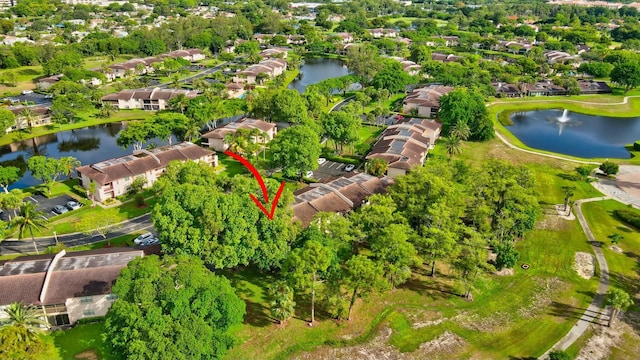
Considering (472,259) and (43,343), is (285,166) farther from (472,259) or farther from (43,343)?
(43,343)

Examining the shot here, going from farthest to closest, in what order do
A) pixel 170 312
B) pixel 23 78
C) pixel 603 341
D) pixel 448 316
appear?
pixel 23 78
pixel 448 316
pixel 603 341
pixel 170 312

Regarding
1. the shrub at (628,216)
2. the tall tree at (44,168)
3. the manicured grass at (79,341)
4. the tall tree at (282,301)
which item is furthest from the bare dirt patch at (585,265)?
the tall tree at (44,168)

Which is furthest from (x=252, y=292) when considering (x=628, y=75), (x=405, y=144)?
(x=628, y=75)

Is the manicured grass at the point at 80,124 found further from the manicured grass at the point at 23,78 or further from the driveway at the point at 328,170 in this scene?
the driveway at the point at 328,170

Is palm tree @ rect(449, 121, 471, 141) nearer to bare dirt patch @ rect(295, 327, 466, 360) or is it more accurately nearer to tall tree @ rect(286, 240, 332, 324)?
bare dirt patch @ rect(295, 327, 466, 360)

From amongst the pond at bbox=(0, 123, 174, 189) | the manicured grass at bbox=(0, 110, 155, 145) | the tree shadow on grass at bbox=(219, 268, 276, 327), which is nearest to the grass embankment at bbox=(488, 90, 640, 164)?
the tree shadow on grass at bbox=(219, 268, 276, 327)

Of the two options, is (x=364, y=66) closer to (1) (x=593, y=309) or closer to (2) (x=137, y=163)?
(2) (x=137, y=163)
